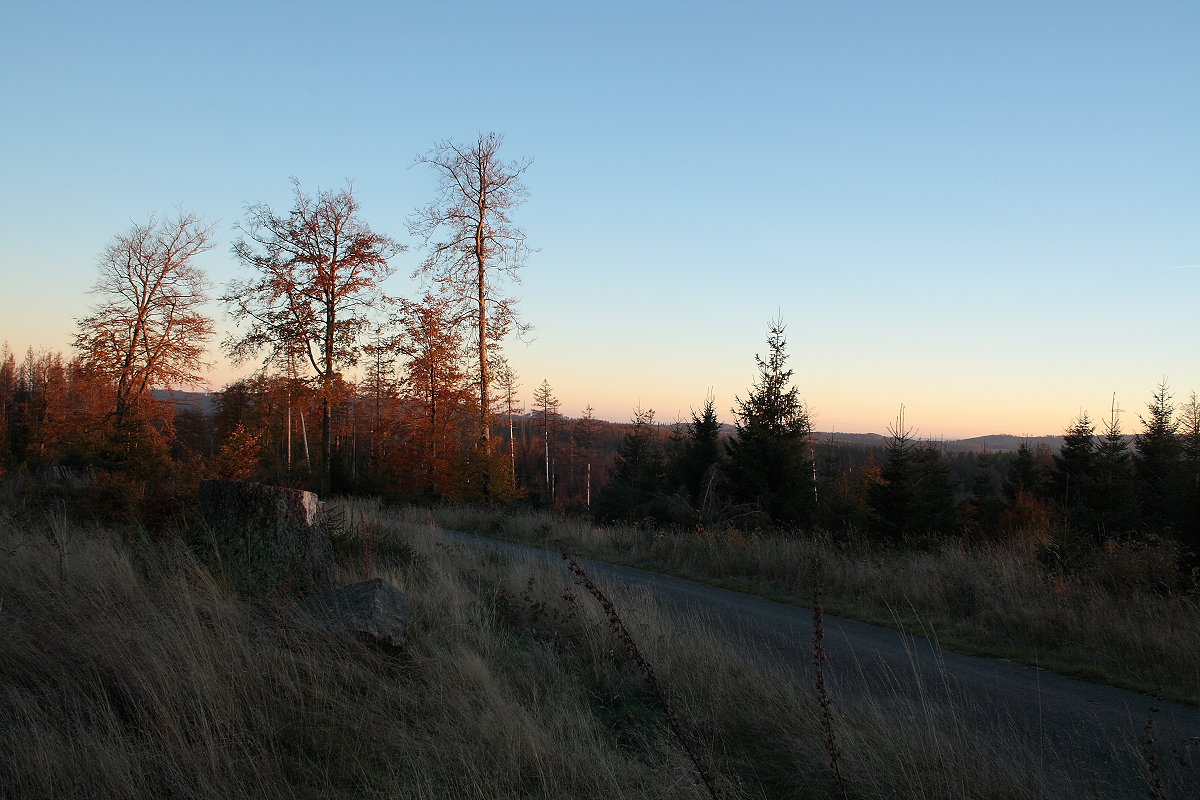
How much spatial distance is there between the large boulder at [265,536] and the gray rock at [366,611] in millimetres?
947

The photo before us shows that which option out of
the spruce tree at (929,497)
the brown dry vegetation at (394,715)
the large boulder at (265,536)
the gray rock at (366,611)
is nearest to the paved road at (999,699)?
the brown dry vegetation at (394,715)

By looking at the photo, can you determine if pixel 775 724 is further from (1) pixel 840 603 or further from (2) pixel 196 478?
(2) pixel 196 478

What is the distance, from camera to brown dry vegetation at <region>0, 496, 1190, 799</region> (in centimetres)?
329

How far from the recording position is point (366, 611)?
4977mm

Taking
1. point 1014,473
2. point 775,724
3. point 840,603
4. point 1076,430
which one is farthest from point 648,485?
point 775,724

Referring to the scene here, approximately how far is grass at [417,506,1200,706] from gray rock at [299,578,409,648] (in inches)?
123

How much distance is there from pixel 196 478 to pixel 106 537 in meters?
3.93

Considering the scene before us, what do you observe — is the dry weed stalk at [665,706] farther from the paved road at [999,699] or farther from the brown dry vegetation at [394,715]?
the paved road at [999,699]

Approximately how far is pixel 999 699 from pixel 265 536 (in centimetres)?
655

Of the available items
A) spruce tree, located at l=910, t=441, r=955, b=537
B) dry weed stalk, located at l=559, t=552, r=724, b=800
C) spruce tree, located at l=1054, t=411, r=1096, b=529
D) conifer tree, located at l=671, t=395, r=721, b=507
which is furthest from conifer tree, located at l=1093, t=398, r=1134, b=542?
dry weed stalk, located at l=559, t=552, r=724, b=800

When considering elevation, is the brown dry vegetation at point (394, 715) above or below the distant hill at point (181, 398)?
below

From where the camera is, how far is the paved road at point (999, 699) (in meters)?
3.78

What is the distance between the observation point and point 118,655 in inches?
169

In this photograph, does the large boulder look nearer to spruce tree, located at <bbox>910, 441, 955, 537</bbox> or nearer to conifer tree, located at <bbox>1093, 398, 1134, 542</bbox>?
spruce tree, located at <bbox>910, 441, 955, 537</bbox>
